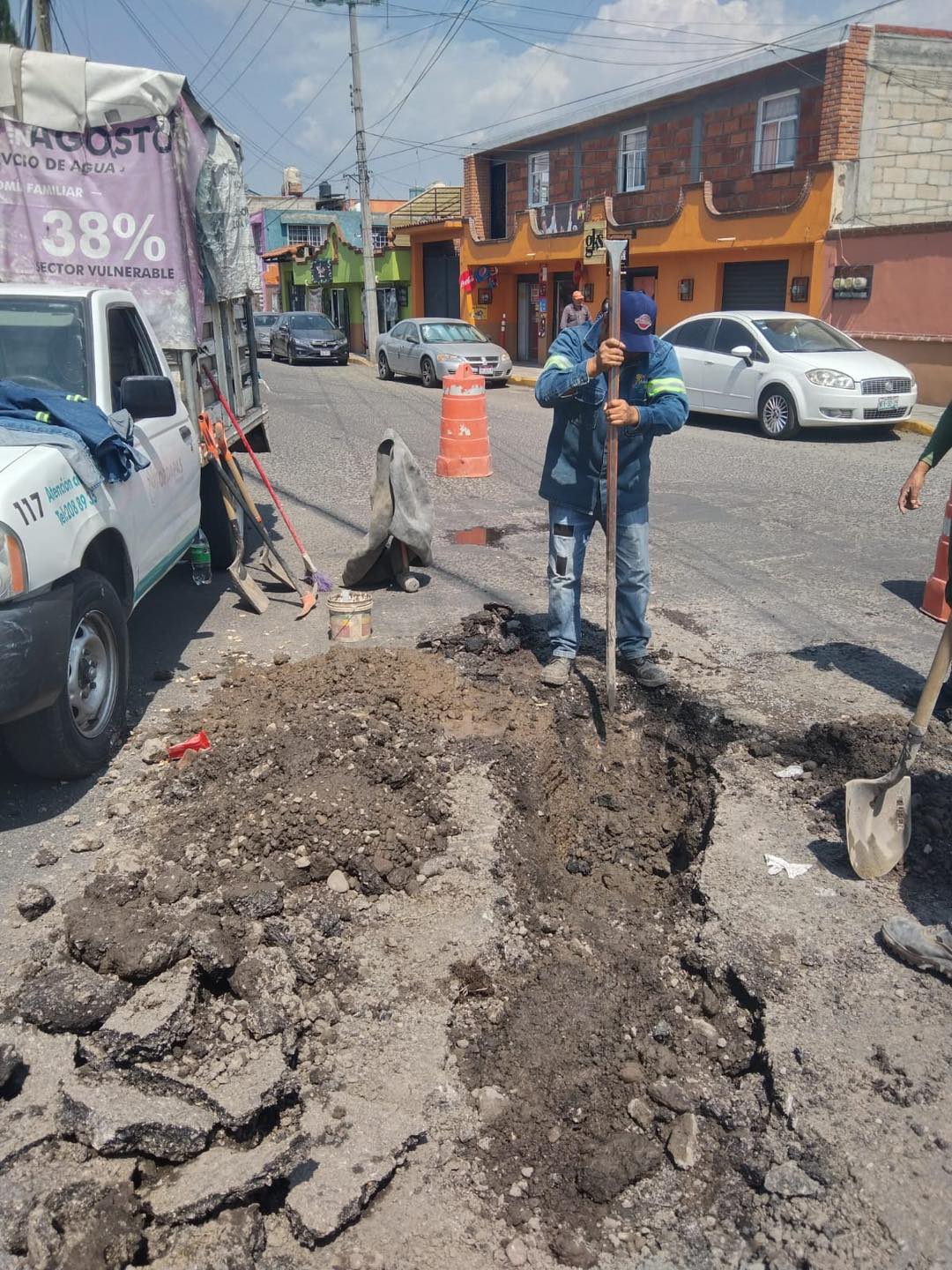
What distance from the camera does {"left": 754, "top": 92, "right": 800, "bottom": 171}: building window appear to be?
22.3 metres

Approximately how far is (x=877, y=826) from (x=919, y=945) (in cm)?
58

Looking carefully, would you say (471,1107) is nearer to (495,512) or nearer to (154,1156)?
(154,1156)

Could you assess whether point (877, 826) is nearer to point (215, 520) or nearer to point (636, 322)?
point (636, 322)

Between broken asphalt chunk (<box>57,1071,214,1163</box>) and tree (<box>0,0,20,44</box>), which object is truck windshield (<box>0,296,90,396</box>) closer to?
broken asphalt chunk (<box>57,1071,214,1163</box>)

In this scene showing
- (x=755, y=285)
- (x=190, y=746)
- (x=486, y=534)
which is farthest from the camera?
(x=755, y=285)

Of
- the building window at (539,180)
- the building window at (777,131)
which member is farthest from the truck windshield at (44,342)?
the building window at (539,180)

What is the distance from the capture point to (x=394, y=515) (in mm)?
7039

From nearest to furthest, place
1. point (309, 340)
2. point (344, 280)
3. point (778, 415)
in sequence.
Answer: point (778, 415) < point (309, 340) < point (344, 280)

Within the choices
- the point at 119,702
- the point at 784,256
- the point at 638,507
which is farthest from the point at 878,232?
the point at 119,702

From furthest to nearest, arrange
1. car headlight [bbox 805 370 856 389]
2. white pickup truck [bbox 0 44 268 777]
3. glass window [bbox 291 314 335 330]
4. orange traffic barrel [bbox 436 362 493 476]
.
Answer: glass window [bbox 291 314 335 330], car headlight [bbox 805 370 856 389], orange traffic barrel [bbox 436 362 493 476], white pickup truck [bbox 0 44 268 777]

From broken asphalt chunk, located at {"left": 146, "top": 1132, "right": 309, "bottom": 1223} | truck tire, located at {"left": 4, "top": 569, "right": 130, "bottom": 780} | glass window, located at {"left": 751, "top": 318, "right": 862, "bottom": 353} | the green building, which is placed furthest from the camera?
the green building

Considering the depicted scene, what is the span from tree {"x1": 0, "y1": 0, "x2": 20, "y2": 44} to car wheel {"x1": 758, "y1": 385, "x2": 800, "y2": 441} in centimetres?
1531

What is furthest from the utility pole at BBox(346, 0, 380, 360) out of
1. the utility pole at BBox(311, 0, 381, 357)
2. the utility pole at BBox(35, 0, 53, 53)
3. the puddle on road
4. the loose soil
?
the loose soil

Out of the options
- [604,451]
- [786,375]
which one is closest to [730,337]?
[786,375]
